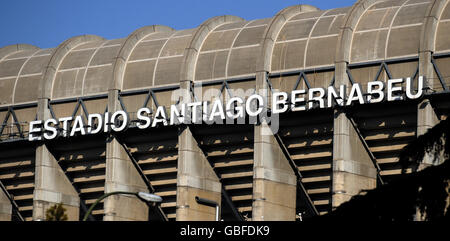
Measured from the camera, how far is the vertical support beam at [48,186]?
92375 millimetres

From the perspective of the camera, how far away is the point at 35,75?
97875mm

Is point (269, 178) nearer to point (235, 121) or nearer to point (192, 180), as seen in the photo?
point (235, 121)

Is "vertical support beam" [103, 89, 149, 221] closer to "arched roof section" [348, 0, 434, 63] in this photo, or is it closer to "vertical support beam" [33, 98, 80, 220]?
"vertical support beam" [33, 98, 80, 220]

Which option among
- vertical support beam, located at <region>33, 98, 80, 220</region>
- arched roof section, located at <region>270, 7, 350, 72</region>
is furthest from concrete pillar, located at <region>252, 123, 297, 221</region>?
vertical support beam, located at <region>33, 98, 80, 220</region>

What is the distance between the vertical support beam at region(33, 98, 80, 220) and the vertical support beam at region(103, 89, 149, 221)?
17.5 feet

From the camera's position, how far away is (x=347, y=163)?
259 ft

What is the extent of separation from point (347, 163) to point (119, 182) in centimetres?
2054

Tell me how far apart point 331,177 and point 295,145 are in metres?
3.74

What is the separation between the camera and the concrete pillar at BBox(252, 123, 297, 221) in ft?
269

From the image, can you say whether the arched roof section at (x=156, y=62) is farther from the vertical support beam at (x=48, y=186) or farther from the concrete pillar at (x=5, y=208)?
the concrete pillar at (x=5, y=208)

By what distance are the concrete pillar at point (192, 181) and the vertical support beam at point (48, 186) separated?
12471 millimetres

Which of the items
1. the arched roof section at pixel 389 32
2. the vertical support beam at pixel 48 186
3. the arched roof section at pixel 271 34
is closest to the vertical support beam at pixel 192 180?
the arched roof section at pixel 271 34
